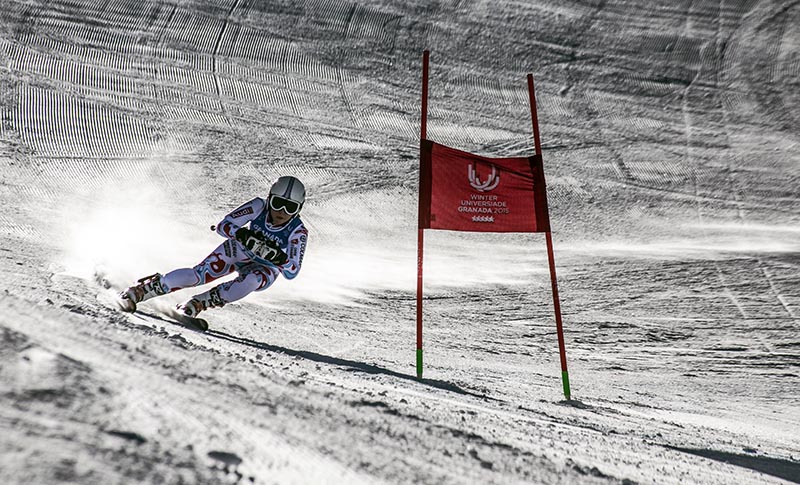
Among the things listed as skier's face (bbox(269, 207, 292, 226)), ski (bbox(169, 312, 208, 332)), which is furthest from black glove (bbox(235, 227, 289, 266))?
ski (bbox(169, 312, 208, 332))

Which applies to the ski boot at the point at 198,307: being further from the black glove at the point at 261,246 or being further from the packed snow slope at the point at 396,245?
the black glove at the point at 261,246

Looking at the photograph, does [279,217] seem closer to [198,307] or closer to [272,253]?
[272,253]

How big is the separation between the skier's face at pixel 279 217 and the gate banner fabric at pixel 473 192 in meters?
1.03

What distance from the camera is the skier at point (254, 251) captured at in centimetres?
579

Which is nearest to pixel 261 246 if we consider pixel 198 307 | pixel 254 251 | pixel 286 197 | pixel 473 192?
pixel 254 251

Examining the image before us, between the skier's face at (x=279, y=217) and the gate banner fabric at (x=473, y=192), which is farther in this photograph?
the skier's face at (x=279, y=217)

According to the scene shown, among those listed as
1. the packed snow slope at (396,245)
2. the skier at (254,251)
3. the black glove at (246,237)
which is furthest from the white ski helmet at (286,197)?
the packed snow slope at (396,245)

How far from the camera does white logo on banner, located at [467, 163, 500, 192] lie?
5543mm

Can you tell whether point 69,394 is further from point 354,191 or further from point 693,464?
point 354,191

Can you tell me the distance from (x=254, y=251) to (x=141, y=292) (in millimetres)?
858

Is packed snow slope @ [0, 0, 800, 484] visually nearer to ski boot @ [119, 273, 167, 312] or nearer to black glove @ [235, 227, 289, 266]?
ski boot @ [119, 273, 167, 312]

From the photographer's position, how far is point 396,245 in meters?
9.59

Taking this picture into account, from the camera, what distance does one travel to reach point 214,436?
2082mm

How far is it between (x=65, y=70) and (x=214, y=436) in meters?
12.9
